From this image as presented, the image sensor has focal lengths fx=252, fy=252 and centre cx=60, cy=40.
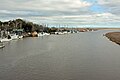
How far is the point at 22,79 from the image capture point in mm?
16078

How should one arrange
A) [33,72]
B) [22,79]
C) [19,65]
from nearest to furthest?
[22,79]
[33,72]
[19,65]

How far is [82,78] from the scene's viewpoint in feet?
54.1

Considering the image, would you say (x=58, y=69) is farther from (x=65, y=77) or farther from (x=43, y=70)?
(x=65, y=77)

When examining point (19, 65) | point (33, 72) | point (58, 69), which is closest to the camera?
point (33, 72)

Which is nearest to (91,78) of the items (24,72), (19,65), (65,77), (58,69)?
(65,77)

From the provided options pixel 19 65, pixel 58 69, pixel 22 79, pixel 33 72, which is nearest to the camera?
pixel 22 79

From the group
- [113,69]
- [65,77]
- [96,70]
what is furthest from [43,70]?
[113,69]

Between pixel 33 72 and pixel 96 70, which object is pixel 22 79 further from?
pixel 96 70

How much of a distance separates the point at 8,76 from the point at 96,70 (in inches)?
262

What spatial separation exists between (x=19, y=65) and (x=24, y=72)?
3.08 meters

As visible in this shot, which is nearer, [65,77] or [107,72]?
[65,77]

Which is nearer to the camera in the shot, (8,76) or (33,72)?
(8,76)

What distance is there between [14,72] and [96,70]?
6153 millimetres

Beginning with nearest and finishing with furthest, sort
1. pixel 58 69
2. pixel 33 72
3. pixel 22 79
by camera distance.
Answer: pixel 22 79
pixel 33 72
pixel 58 69
